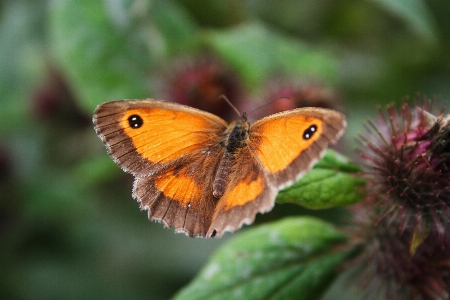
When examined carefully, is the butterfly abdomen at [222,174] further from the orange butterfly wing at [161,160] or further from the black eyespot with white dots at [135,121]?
the black eyespot with white dots at [135,121]

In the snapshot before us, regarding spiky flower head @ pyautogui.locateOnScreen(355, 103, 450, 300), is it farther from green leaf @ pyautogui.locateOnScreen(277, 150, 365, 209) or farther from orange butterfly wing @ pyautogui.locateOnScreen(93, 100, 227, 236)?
orange butterfly wing @ pyautogui.locateOnScreen(93, 100, 227, 236)

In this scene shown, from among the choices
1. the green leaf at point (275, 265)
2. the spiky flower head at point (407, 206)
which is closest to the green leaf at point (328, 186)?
the spiky flower head at point (407, 206)

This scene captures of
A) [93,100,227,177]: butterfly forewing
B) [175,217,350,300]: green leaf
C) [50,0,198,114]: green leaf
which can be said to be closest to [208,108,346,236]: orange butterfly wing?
[93,100,227,177]: butterfly forewing

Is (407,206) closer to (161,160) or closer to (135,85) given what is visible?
(161,160)

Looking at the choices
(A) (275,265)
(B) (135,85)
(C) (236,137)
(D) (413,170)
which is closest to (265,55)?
(B) (135,85)

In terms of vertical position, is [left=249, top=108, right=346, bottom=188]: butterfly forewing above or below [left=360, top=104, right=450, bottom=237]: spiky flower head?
above
